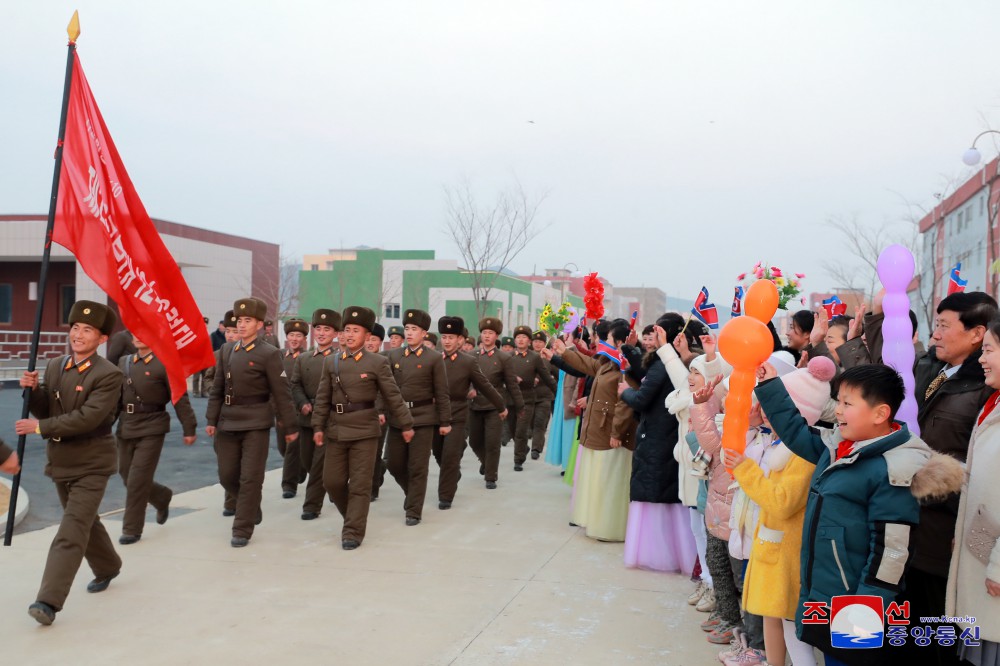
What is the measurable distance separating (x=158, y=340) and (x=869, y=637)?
4692 millimetres

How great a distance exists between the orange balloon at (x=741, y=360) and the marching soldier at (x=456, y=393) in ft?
18.3

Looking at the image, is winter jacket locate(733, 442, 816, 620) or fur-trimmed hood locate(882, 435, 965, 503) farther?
winter jacket locate(733, 442, 816, 620)

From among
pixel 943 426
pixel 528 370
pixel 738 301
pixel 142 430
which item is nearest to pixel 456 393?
pixel 528 370

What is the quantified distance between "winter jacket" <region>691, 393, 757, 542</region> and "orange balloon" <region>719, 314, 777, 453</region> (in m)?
1.18

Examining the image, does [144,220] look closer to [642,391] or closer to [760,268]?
[642,391]

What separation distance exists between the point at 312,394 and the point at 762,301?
625cm

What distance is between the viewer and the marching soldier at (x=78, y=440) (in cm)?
479

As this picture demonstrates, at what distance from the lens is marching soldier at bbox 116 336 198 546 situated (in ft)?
21.8

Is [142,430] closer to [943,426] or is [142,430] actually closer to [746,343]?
[746,343]

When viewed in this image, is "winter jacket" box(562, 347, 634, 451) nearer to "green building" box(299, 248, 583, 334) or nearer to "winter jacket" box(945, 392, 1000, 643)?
"winter jacket" box(945, 392, 1000, 643)

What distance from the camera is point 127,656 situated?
433cm

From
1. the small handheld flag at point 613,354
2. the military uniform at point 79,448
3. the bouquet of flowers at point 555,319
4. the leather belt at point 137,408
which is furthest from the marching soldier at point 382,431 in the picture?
the bouquet of flowers at point 555,319

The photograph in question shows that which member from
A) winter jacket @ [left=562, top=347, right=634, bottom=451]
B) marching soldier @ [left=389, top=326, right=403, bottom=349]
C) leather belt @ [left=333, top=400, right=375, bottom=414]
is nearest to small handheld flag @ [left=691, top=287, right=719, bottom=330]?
winter jacket @ [left=562, top=347, right=634, bottom=451]

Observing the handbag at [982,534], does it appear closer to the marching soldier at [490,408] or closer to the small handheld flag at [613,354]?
the small handheld flag at [613,354]
